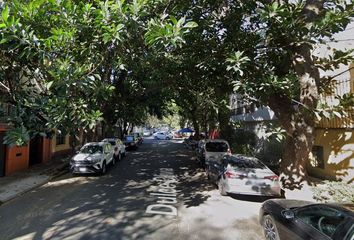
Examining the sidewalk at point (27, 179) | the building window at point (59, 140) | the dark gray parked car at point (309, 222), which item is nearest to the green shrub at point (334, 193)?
the dark gray parked car at point (309, 222)

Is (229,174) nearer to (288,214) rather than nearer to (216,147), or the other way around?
(288,214)

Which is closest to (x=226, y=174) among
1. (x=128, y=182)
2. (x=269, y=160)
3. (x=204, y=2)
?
(x=128, y=182)

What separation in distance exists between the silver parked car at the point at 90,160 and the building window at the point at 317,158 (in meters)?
10.2

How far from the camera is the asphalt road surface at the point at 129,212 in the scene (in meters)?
6.31

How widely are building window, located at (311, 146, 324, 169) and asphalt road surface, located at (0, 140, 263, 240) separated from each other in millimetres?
5018

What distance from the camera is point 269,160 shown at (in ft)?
53.8

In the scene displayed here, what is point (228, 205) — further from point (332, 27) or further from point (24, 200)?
point (24, 200)

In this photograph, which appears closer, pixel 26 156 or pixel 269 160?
pixel 26 156

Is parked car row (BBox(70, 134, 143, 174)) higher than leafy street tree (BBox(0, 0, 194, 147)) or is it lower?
lower

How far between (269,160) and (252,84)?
370 inches

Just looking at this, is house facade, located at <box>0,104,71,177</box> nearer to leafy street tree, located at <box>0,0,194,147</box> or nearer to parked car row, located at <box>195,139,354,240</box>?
leafy street tree, located at <box>0,0,194,147</box>

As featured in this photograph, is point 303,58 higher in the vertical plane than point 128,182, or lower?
higher

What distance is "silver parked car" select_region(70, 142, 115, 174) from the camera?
12984mm

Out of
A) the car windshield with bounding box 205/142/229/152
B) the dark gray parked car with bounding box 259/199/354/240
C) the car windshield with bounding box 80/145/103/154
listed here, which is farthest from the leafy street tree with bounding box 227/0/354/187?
the car windshield with bounding box 80/145/103/154
